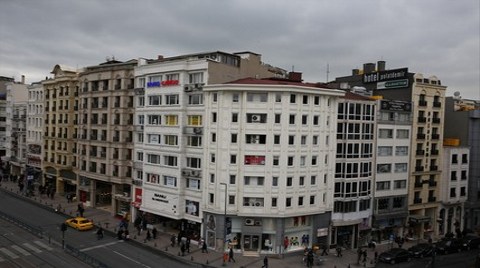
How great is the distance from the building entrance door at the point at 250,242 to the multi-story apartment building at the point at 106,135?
22.6 meters

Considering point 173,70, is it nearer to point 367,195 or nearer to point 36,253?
point 36,253

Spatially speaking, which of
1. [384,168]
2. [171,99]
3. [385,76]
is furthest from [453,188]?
[171,99]

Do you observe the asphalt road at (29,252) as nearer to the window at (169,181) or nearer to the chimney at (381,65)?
the window at (169,181)

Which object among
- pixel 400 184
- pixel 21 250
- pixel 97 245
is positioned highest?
pixel 400 184

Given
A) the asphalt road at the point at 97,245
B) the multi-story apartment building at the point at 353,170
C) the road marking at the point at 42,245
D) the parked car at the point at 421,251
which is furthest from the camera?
the multi-story apartment building at the point at 353,170

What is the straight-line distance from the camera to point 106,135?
71125 mm

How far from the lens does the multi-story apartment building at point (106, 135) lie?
67.8 metres

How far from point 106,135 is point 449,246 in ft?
183

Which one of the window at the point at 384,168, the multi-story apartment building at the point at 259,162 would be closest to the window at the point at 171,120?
the multi-story apartment building at the point at 259,162

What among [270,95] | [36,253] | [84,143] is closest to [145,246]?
[36,253]

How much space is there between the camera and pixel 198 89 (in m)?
55.4

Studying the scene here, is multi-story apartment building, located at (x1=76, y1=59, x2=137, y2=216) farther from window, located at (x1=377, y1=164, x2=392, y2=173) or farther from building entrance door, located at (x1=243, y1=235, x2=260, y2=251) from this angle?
window, located at (x1=377, y1=164, x2=392, y2=173)

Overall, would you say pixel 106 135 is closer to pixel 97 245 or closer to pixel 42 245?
pixel 97 245

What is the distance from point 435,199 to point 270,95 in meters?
37.2
